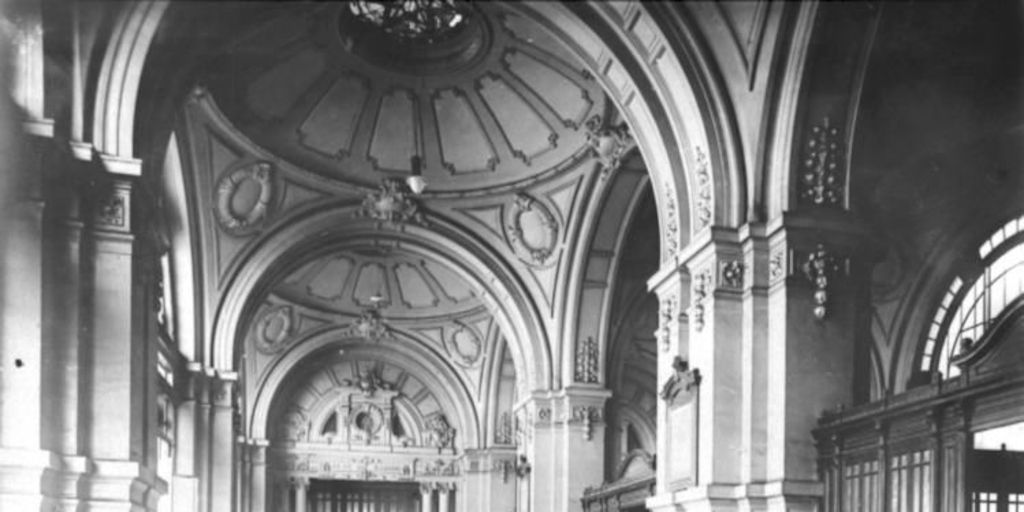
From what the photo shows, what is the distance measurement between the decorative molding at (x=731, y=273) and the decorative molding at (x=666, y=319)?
998 millimetres

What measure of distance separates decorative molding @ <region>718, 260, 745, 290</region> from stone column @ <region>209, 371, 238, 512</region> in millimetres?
11319

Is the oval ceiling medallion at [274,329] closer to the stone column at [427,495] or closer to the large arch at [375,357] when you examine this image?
the large arch at [375,357]

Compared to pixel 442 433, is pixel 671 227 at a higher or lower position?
higher

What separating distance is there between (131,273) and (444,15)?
7.07m

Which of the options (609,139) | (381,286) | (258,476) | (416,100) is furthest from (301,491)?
(609,139)

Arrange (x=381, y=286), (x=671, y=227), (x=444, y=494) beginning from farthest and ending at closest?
(x=444, y=494), (x=381, y=286), (x=671, y=227)

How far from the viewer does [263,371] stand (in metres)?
25.9

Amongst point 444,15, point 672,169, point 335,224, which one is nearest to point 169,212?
point 335,224

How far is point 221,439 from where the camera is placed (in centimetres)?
1834

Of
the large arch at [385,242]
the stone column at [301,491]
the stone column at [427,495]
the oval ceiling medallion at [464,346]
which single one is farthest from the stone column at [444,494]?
the large arch at [385,242]

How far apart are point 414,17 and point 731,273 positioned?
701cm

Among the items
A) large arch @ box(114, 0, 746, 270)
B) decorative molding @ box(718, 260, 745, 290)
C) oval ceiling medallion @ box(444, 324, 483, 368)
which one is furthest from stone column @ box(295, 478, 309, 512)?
decorative molding @ box(718, 260, 745, 290)

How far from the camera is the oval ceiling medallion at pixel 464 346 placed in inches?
972

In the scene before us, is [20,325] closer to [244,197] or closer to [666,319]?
[666,319]
